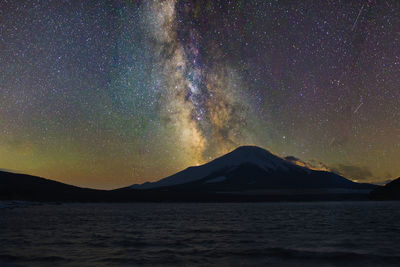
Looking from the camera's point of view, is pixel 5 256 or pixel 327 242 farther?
pixel 327 242

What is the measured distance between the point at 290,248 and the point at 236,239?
548 centimetres

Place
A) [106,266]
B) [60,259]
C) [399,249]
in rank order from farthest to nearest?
[399,249] → [60,259] → [106,266]

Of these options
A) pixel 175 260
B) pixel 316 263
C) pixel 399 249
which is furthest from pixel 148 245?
pixel 399 249

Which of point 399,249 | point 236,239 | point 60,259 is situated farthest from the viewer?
point 236,239

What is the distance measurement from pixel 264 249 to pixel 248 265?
506 centimetres

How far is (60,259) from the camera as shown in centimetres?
1869

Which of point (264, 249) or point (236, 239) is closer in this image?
point (264, 249)

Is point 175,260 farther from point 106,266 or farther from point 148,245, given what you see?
point 148,245

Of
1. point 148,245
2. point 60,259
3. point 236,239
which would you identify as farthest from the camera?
point 236,239

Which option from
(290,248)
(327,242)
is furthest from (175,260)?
(327,242)

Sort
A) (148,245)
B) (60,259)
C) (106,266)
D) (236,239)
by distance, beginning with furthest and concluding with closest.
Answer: (236,239) → (148,245) → (60,259) → (106,266)

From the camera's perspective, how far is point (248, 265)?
57.3 feet

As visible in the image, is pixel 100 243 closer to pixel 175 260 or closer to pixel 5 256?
pixel 5 256

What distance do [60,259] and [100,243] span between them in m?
6.14
